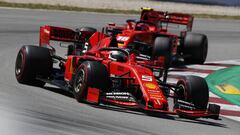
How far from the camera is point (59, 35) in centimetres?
1391

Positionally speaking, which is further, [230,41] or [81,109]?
[230,41]

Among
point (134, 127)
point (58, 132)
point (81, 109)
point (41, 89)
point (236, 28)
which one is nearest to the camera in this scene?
point (58, 132)

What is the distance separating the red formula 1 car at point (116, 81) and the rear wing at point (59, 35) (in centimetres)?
173

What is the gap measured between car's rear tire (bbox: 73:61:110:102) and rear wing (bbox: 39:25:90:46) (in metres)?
3.49

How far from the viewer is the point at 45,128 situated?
24.0 feet

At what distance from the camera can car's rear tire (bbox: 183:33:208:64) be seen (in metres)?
18.4

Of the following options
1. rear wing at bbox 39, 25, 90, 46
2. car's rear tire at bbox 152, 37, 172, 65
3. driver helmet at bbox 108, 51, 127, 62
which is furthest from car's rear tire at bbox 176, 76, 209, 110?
car's rear tire at bbox 152, 37, 172, 65

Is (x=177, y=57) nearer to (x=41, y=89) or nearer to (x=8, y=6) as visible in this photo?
(x=41, y=89)

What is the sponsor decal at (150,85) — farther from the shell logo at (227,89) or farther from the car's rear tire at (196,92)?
the shell logo at (227,89)

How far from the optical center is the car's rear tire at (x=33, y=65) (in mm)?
11750

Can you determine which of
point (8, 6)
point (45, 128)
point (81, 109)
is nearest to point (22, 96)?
point (81, 109)

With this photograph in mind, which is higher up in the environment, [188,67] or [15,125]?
[15,125]

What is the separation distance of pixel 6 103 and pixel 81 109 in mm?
1347

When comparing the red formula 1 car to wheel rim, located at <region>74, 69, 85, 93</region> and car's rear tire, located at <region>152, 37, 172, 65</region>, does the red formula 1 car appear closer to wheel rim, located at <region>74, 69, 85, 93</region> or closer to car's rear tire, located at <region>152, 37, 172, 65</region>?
wheel rim, located at <region>74, 69, 85, 93</region>
